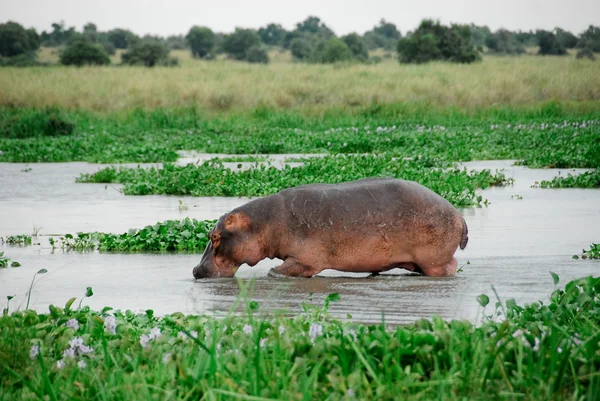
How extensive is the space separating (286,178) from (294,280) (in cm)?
493

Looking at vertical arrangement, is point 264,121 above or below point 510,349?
below

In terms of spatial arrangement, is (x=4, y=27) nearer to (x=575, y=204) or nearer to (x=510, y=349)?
(x=575, y=204)

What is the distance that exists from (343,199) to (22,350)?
2934 millimetres

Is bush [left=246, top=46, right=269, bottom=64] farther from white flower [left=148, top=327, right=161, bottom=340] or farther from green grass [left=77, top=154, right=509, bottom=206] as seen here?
white flower [left=148, top=327, right=161, bottom=340]

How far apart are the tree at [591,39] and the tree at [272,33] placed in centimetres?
4502

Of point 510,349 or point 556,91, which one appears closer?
point 510,349

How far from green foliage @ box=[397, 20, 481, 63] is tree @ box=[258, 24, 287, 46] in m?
57.6

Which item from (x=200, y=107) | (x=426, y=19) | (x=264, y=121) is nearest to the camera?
(x=264, y=121)

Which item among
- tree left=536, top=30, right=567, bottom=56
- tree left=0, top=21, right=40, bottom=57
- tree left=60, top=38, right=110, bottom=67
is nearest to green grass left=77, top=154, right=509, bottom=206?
tree left=60, top=38, right=110, bottom=67

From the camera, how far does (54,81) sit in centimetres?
3409

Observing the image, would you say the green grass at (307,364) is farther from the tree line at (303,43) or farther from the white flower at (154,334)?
the tree line at (303,43)

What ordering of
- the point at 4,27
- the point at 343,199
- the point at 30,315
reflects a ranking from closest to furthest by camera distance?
the point at 30,315
the point at 343,199
the point at 4,27

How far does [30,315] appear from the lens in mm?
4520

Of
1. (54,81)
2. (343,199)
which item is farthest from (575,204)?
(54,81)
